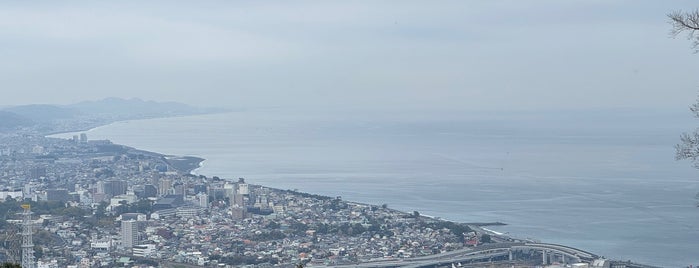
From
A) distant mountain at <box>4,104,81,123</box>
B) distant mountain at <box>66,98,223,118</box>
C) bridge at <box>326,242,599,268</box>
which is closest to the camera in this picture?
bridge at <box>326,242,599,268</box>

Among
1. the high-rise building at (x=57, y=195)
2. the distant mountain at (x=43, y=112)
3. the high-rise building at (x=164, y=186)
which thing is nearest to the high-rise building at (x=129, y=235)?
the high-rise building at (x=57, y=195)

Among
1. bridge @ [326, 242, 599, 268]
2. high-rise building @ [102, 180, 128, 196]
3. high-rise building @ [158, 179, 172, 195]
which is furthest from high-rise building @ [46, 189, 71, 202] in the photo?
bridge @ [326, 242, 599, 268]

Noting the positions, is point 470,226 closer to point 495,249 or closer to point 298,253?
point 495,249

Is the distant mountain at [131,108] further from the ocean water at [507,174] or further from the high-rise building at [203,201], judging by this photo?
the high-rise building at [203,201]

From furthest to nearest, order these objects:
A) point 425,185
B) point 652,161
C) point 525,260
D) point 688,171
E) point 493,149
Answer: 1. point 493,149
2. point 652,161
3. point 688,171
4. point 425,185
5. point 525,260

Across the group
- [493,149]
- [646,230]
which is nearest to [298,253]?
[646,230]

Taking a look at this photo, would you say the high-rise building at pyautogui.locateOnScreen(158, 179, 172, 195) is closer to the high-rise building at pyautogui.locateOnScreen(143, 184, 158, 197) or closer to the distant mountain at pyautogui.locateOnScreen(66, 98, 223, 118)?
the high-rise building at pyautogui.locateOnScreen(143, 184, 158, 197)
